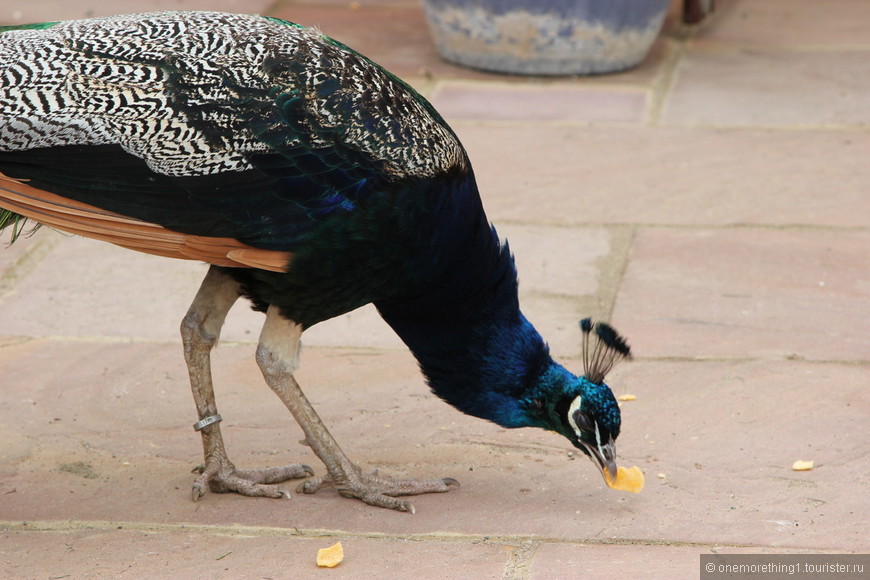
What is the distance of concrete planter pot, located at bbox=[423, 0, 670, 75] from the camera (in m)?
7.11

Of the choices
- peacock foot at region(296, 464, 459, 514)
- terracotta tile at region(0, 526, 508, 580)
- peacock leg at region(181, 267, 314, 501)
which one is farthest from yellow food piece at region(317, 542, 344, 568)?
peacock leg at region(181, 267, 314, 501)

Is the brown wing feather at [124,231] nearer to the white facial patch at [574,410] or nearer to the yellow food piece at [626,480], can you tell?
the white facial patch at [574,410]

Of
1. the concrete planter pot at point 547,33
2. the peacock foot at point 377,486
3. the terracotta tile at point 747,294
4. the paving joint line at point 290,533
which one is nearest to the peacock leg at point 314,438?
the peacock foot at point 377,486

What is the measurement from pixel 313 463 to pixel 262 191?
1.03m

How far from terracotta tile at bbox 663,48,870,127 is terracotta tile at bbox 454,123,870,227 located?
0.74ft

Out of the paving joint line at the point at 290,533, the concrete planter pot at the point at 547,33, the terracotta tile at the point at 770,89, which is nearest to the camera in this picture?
the paving joint line at the point at 290,533

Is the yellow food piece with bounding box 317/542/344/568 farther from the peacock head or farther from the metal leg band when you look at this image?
the peacock head

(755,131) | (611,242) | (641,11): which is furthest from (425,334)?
(641,11)

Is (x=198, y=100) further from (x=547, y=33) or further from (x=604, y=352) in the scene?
(x=547, y=33)

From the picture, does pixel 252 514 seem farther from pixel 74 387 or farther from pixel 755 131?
pixel 755 131

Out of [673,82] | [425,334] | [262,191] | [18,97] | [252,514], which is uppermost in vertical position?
[18,97]

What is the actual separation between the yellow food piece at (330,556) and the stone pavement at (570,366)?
27mm

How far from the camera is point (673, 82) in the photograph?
7.34 metres

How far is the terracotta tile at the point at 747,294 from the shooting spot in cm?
448
